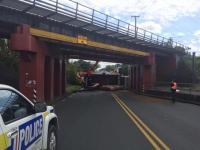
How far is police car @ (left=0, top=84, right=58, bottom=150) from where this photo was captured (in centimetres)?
689

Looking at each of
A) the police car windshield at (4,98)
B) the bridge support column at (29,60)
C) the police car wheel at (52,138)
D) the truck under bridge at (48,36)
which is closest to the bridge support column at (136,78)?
the truck under bridge at (48,36)

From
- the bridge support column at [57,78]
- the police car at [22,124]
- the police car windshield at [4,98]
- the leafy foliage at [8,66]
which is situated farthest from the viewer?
the bridge support column at [57,78]

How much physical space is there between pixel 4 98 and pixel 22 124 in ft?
1.90

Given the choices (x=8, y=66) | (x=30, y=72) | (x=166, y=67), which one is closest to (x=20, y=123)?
(x=30, y=72)

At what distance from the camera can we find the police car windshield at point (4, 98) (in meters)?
7.14

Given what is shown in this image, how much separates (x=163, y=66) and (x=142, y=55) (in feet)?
61.6

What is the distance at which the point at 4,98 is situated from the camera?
24.1 ft

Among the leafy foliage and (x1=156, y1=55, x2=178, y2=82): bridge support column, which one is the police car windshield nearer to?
the leafy foliage

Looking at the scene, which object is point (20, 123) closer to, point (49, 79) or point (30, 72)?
point (30, 72)

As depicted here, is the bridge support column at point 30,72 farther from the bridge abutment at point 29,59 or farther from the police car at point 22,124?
the police car at point 22,124

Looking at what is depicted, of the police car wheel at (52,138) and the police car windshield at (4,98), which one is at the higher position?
the police car windshield at (4,98)

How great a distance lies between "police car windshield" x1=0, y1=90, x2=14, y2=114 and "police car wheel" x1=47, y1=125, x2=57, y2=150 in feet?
7.07

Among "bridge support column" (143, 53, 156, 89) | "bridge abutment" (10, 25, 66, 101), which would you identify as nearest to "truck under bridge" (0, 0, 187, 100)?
"bridge abutment" (10, 25, 66, 101)

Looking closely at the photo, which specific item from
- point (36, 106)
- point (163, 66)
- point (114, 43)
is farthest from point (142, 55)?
point (36, 106)
